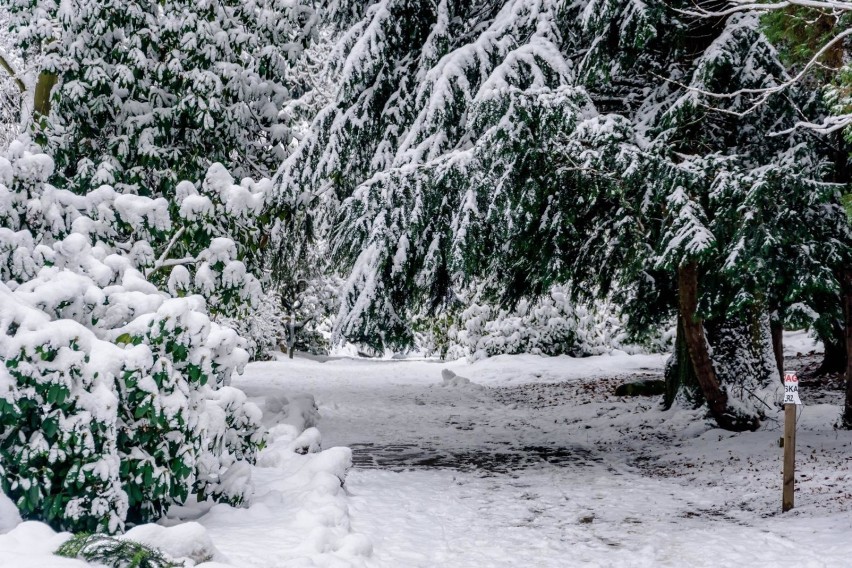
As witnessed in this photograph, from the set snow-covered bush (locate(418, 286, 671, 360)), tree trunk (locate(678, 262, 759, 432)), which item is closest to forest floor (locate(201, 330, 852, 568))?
tree trunk (locate(678, 262, 759, 432))

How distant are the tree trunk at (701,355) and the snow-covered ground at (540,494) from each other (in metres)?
0.29

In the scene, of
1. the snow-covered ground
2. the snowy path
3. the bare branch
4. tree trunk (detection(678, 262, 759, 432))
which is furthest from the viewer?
the bare branch

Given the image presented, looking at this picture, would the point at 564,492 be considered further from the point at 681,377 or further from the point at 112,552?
the point at 681,377

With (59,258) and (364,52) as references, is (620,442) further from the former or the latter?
(59,258)

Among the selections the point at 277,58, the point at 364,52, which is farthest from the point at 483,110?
the point at 277,58

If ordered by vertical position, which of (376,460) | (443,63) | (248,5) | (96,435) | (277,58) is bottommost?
(376,460)

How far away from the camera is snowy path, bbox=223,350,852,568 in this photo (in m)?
5.57

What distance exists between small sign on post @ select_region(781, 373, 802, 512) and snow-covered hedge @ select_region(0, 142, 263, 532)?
4.51 meters

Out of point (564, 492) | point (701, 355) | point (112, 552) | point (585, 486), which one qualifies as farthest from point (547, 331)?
point (112, 552)

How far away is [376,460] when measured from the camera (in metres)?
9.64

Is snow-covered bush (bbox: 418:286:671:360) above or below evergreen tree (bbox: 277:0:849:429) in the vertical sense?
below

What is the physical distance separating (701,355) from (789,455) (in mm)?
3341

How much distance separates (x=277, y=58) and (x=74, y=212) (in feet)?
16.9

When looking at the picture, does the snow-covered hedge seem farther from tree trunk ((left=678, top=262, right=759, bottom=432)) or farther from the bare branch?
tree trunk ((left=678, top=262, right=759, bottom=432))
